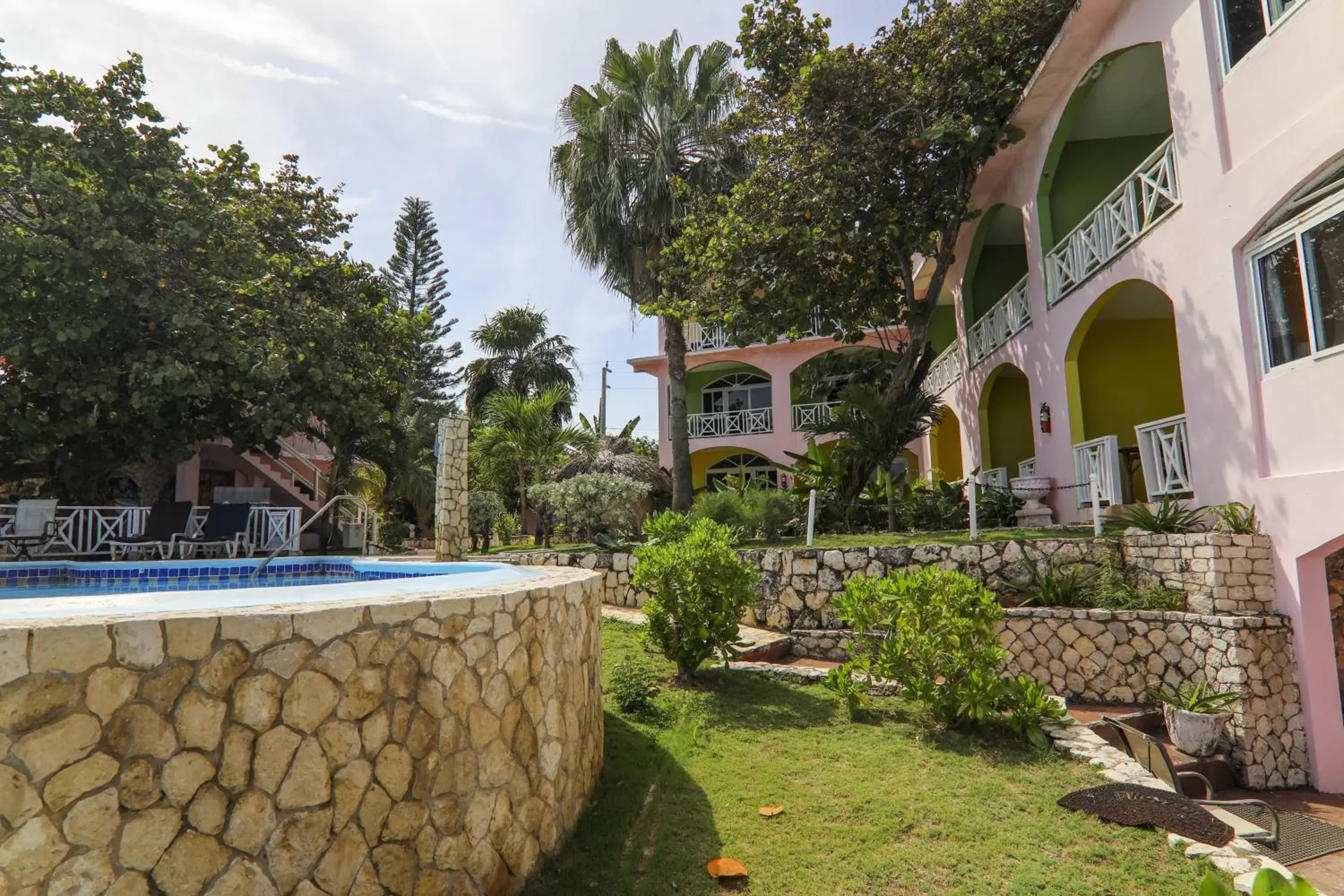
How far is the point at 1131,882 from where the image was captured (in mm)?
3398

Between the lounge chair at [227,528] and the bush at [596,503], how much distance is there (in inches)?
203

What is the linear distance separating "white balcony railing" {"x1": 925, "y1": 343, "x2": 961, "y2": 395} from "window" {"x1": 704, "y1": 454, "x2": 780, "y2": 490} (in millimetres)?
5120

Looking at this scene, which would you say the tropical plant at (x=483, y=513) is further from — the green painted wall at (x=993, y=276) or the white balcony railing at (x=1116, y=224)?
the white balcony railing at (x=1116, y=224)

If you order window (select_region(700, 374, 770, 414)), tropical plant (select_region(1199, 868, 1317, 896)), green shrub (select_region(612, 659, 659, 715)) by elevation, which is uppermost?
window (select_region(700, 374, 770, 414))

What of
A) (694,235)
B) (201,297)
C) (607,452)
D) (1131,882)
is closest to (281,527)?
(201,297)

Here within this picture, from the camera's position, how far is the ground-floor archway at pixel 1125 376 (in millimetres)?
10062

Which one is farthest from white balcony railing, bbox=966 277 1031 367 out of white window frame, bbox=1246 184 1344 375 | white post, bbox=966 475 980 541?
white window frame, bbox=1246 184 1344 375

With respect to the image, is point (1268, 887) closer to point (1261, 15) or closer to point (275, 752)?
point (275, 752)


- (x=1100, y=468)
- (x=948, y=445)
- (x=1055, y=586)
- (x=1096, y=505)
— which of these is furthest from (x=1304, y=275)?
(x=948, y=445)

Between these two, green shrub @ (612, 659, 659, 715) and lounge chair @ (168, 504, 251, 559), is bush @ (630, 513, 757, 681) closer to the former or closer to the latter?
green shrub @ (612, 659, 659, 715)

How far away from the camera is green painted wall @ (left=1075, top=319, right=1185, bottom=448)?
1073 centimetres

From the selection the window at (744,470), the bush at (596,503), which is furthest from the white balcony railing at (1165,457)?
the window at (744,470)

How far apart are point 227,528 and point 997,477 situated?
13.4 meters

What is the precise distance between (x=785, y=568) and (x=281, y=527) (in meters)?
9.38
